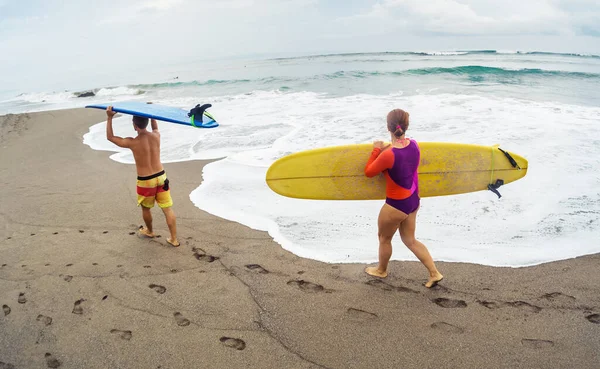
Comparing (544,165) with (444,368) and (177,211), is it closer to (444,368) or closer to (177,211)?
(444,368)

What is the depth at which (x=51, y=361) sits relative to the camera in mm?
2359

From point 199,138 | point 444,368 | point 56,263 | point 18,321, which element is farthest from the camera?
point 199,138

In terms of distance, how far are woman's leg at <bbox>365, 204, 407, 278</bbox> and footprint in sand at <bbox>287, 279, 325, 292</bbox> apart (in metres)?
0.48

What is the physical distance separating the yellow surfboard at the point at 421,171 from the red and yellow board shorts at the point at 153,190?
1.08 metres

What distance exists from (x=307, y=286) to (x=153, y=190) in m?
1.85

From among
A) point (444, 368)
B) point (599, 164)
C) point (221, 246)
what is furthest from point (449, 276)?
point (599, 164)

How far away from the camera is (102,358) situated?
2.38 m

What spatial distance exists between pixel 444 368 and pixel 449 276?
3.69 feet

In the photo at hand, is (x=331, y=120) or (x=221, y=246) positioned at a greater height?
(x=331, y=120)

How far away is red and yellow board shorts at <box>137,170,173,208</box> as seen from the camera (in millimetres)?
3805

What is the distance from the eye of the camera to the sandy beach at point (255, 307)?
93.0 inches

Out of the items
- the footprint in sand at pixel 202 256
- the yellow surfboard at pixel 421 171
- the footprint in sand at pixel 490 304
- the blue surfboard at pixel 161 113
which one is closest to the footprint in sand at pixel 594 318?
the footprint in sand at pixel 490 304

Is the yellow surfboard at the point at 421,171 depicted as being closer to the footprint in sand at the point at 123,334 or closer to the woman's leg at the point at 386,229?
Result: the woman's leg at the point at 386,229

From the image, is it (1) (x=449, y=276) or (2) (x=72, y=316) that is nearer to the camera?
(2) (x=72, y=316)
